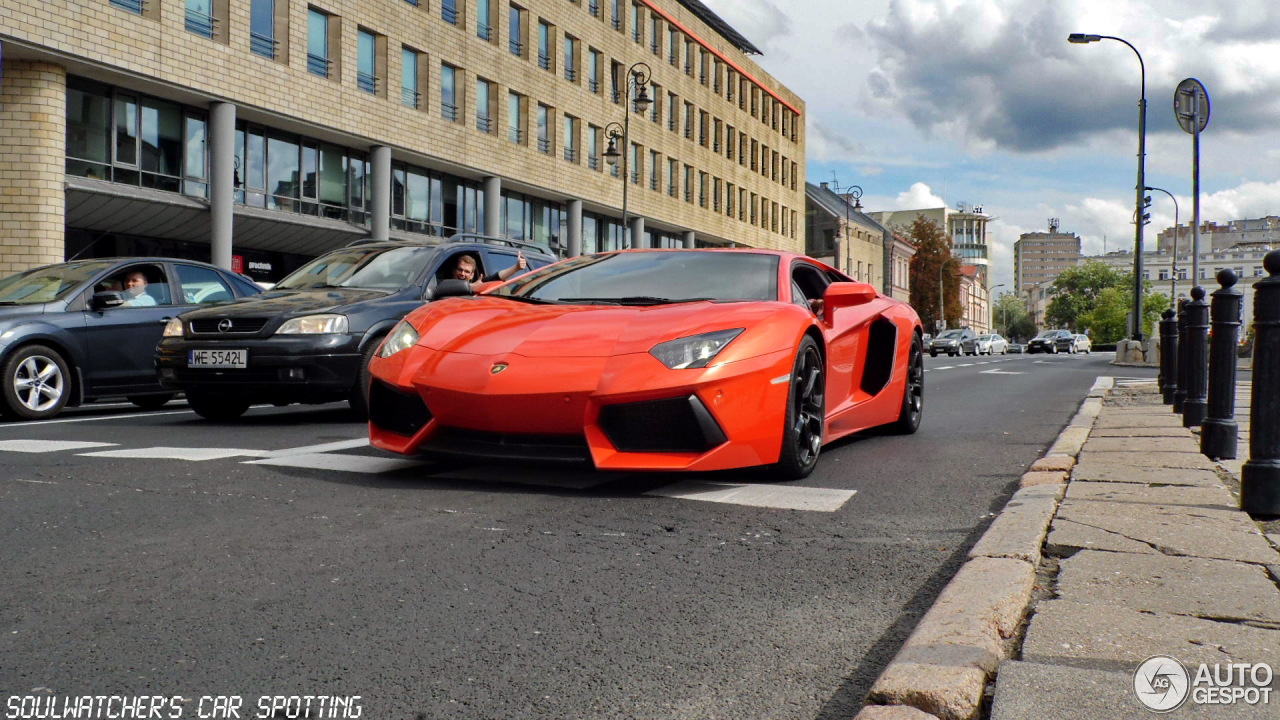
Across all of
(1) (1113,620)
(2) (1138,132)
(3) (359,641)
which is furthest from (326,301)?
(2) (1138,132)

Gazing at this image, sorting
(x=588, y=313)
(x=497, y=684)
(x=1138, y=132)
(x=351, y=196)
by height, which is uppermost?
(x=1138, y=132)

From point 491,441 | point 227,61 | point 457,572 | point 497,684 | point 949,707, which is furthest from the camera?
point 227,61

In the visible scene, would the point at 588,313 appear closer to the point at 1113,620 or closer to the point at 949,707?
the point at 1113,620

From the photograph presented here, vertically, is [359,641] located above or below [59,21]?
below

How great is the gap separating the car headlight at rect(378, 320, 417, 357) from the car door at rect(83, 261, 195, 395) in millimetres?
5024

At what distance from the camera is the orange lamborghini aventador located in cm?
463

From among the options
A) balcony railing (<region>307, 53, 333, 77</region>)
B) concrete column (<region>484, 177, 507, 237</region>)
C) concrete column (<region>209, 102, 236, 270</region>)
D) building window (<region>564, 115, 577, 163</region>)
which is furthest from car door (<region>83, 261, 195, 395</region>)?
building window (<region>564, 115, 577, 163</region>)

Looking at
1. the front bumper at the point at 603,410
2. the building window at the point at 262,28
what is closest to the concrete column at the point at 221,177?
the building window at the point at 262,28

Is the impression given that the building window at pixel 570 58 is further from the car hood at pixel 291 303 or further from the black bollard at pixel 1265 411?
the black bollard at pixel 1265 411

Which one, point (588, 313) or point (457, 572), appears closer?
point (457, 572)

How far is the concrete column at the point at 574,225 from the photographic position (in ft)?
130

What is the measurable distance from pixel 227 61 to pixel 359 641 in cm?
2453

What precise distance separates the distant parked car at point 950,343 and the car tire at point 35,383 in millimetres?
46970

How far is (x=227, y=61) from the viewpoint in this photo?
24469mm
